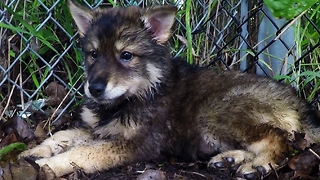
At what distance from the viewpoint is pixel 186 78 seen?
11.1 feet

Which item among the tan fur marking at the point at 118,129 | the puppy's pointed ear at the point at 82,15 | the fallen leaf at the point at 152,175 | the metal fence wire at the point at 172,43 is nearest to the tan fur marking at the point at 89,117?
the tan fur marking at the point at 118,129

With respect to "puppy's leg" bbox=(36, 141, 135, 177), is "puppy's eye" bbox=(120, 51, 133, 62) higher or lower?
higher

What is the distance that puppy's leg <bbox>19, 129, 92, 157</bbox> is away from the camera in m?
3.21

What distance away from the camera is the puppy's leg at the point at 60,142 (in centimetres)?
321

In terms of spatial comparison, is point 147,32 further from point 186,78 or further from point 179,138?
point 179,138

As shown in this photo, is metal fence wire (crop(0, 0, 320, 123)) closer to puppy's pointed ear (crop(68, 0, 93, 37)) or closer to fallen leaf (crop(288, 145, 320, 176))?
puppy's pointed ear (crop(68, 0, 93, 37))

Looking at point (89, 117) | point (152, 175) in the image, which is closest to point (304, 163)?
point (152, 175)

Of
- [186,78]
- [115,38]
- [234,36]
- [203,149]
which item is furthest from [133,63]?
[234,36]

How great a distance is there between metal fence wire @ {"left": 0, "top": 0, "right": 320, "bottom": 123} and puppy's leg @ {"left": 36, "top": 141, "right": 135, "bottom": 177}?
84 centimetres

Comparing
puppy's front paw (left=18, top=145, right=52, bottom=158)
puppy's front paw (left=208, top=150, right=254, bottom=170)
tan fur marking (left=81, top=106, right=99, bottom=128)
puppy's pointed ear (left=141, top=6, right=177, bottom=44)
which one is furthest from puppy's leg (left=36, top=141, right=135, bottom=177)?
puppy's pointed ear (left=141, top=6, right=177, bottom=44)

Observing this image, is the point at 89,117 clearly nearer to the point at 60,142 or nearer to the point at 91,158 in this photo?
the point at 60,142

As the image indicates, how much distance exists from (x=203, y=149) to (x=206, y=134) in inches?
3.9

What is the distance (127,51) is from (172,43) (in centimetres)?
135

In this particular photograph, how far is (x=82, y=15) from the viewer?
11.2 feet
